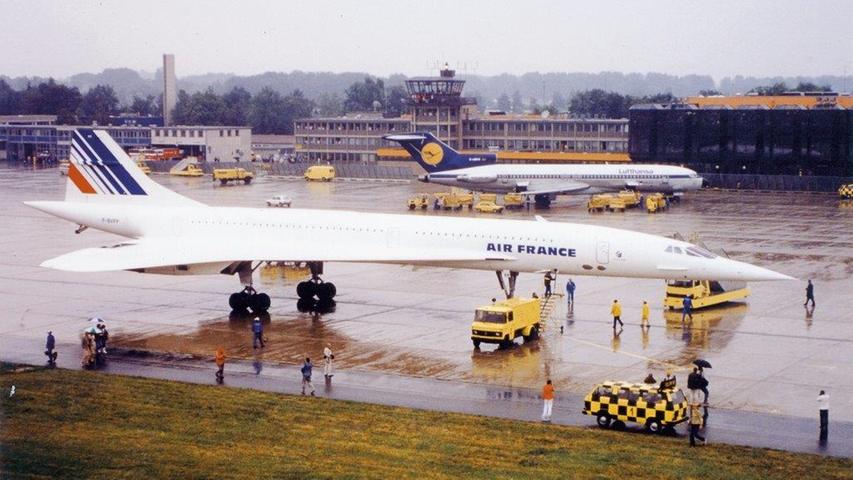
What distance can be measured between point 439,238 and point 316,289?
5.61 m

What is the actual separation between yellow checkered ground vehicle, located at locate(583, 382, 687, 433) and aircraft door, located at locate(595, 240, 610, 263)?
1193 centimetres

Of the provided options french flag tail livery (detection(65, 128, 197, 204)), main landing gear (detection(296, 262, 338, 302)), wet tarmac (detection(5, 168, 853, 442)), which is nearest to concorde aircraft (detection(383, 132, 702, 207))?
wet tarmac (detection(5, 168, 853, 442))

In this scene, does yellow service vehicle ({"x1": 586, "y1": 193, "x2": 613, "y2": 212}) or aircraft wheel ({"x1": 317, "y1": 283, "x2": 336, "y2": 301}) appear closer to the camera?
aircraft wheel ({"x1": 317, "y1": 283, "x2": 336, "y2": 301})

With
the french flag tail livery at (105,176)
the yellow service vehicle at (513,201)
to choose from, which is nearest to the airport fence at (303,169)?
the yellow service vehicle at (513,201)

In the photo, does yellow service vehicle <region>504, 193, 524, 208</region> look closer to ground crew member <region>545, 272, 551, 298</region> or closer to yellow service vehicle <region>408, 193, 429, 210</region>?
yellow service vehicle <region>408, 193, 429, 210</region>

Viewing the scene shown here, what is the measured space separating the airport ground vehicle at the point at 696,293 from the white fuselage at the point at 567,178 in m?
43.4

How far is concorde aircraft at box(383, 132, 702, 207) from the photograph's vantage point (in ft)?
276

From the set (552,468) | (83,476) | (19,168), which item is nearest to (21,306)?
(83,476)

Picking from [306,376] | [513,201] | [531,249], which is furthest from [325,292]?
[513,201]

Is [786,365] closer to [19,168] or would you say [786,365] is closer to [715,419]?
[715,419]

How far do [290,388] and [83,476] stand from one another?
31.3 ft

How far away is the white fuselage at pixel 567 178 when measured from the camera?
8419cm

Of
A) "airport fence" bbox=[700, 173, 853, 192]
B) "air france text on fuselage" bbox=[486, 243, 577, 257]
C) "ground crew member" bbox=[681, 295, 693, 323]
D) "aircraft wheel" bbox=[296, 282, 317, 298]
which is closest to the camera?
"air france text on fuselage" bbox=[486, 243, 577, 257]

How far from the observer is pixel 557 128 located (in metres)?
130
